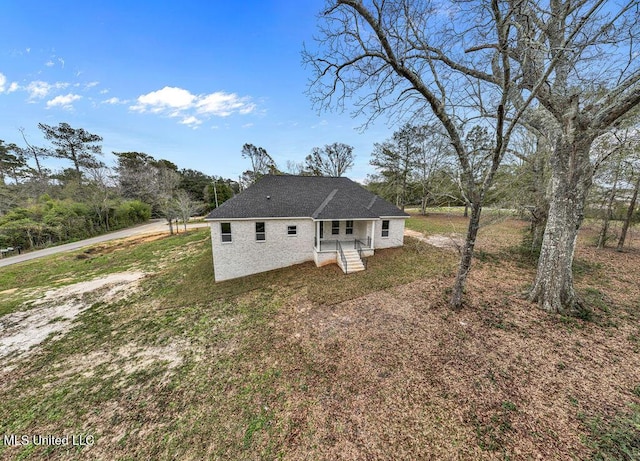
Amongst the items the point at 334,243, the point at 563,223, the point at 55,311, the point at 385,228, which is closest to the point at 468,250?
the point at 563,223

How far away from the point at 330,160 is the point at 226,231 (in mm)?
30779

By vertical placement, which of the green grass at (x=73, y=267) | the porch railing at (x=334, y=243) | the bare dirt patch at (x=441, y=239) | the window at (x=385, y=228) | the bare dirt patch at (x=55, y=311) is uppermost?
the window at (x=385, y=228)

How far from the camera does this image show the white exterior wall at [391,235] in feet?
46.7

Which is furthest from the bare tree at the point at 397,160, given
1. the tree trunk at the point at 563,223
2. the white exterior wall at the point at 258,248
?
the tree trunk at the point at 563,223

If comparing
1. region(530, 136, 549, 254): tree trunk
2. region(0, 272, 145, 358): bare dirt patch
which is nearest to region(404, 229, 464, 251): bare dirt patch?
region(530, 136, 549, 254): tree trunk

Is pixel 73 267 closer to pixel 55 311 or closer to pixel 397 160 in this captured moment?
pixel 55 311

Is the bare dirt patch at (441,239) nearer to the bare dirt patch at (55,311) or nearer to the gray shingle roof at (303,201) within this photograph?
the gray shingle roof at (303,201)

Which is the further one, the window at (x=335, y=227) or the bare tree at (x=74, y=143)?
the bare tree at (x=74, y=143)

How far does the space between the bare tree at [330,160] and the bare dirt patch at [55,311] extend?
31.5 m

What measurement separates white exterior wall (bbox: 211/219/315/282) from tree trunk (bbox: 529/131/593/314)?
9.60 metres

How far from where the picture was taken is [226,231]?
1128cm

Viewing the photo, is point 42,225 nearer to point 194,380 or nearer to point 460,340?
point 194,380

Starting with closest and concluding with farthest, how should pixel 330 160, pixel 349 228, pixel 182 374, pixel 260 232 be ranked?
pixel 182 374 → pixel 260 232 → pixel 349 228 → pixel 330 160

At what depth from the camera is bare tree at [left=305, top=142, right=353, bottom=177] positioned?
124 ft
